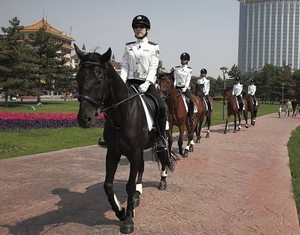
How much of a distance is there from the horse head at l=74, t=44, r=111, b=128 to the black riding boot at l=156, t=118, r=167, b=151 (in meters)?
1.83

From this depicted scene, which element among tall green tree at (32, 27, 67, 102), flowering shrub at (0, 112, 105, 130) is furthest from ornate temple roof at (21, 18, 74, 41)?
flowering shrub at (0, 112, 105, 130)

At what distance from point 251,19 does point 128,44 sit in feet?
521

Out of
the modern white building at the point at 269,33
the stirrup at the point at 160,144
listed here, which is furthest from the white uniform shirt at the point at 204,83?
the modern white building at the point at 269,33

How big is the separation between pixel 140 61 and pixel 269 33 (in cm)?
15338

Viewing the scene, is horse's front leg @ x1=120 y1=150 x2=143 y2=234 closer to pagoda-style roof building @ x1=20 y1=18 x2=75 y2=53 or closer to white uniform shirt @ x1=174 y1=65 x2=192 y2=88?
white uniform shirt @ x1=174 y1=65 x2=192 y2=88

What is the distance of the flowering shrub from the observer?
16.4 meters

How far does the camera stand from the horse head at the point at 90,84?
12.4 ft

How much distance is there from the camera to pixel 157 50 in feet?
18.5

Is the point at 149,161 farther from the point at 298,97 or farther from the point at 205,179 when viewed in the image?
the point at 298,97

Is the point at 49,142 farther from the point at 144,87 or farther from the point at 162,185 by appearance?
the point at 144,87

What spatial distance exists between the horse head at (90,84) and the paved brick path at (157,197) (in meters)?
1.86

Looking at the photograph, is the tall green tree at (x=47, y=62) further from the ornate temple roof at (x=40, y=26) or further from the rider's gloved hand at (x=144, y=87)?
the ornate temple roof at (x=40, y=26)

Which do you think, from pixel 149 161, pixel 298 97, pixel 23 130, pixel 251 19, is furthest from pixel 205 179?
pixel 251 19

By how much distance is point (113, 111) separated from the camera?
176 inches
